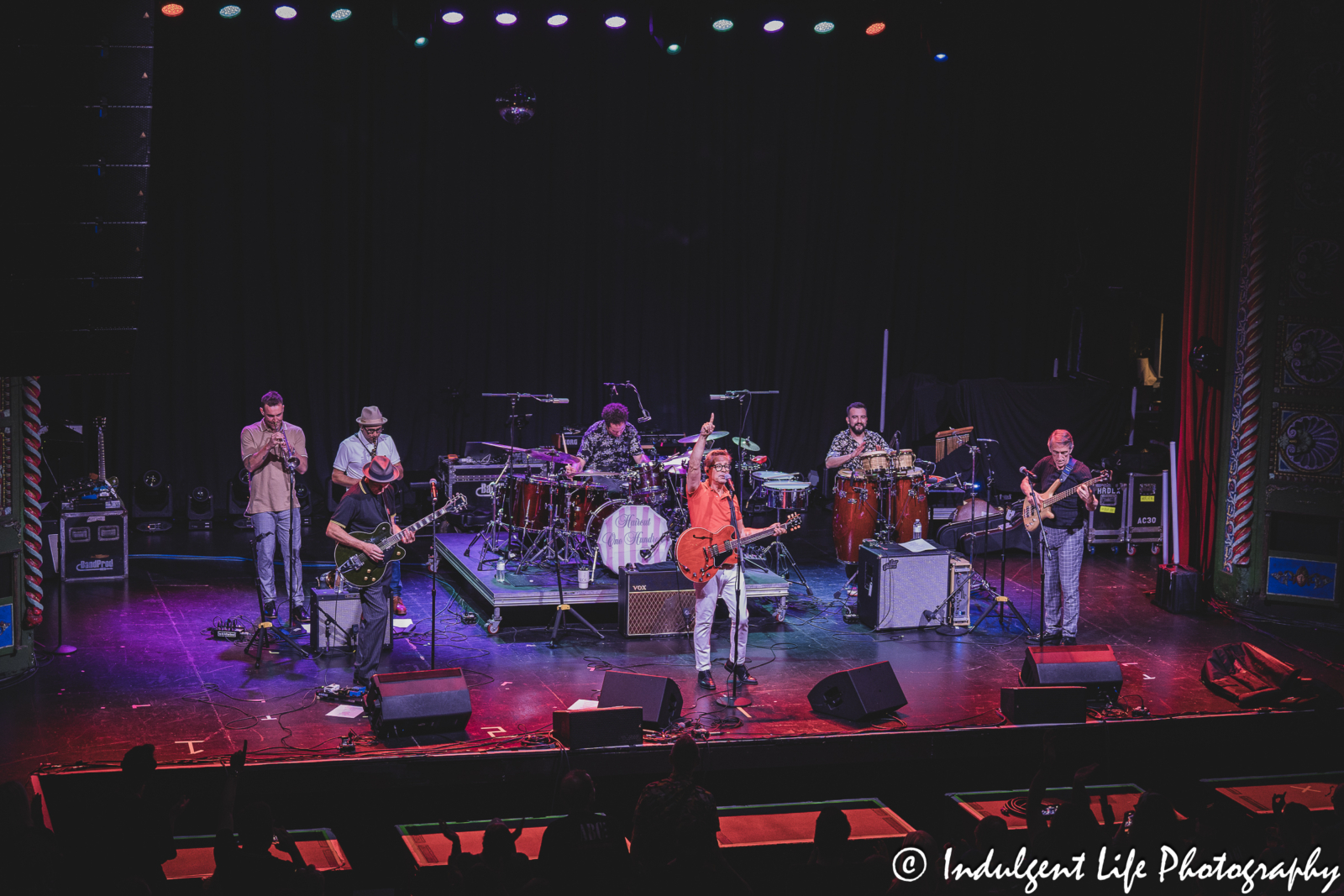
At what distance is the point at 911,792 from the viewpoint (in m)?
8.12

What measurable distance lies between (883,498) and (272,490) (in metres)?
6.17

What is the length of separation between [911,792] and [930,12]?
338 inches

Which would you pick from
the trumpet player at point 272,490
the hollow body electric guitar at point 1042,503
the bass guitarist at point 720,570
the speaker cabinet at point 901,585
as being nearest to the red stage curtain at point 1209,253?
the hollow body electric guitar at point 1042,503

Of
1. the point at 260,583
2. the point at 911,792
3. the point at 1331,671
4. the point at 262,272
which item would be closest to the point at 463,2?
the point at 262,272

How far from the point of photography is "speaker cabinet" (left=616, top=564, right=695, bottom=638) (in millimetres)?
10602

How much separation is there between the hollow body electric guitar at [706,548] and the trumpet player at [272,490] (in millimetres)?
3687

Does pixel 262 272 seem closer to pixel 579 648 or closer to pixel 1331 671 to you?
pixel 579 648

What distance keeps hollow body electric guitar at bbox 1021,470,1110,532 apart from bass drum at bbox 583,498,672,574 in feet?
11.2

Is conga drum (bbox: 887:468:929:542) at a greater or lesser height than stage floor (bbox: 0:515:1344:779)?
greater

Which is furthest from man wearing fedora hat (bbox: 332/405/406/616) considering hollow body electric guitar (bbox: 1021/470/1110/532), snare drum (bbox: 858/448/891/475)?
hollow body electric guitar (bbox: 1021/470/1110/532)

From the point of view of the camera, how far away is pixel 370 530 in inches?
346

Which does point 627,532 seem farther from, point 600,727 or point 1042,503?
point 1042,503

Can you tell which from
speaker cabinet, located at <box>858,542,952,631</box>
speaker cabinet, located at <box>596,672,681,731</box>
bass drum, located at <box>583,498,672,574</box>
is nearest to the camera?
speaker cabinet, located at <box>596,672,681,731</box>

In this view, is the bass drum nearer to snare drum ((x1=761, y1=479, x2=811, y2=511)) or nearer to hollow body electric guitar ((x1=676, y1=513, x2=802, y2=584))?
snare drum ((x1=761, y1=479, x2=811, y2=511))
